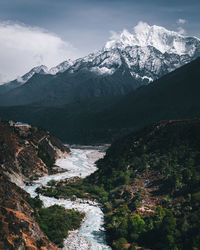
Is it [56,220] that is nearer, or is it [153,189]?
[56,220]

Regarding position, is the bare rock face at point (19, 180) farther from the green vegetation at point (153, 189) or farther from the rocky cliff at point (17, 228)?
the green vegetation at point (153, 189)

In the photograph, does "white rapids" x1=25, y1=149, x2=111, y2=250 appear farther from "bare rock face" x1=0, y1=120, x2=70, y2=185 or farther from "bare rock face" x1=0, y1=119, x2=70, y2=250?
"bare rock face" x1=0, y1=120, x2=70, y2=185

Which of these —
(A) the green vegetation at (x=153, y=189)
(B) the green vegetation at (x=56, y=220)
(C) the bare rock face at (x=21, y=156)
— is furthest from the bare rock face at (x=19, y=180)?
(A) the green vegetation at (x=153, y=189)

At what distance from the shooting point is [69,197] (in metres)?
119

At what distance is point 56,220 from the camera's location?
286ft

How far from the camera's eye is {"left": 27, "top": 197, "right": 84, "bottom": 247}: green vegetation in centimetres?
7900

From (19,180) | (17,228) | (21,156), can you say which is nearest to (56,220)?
(17,228)

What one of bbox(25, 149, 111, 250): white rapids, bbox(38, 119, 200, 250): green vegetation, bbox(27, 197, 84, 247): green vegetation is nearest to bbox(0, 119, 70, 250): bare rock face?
bbox(27, 197, 84, 247): green vegetation

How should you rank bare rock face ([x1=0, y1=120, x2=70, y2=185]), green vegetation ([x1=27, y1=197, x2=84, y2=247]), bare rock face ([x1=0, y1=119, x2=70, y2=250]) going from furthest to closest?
bare rock face ([x1=0, y1=120, x2=70, y2=185])
green vegetation ([x1=27, y1=197, x2=84, y2=247])
bare rock face ([x1=0, y1=119, x2=70, y2=250])

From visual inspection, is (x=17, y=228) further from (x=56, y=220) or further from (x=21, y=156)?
(x=21, y=156)

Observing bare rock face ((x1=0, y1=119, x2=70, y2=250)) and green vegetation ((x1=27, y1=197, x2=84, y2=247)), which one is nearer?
bare rock face ((x1=0, y1=119, x2=70, y2=250))

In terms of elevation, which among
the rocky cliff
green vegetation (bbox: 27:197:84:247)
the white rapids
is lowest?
the white rapids

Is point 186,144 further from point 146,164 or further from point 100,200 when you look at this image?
point 100,200

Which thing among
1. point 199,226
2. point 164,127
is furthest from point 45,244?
point 164,127
